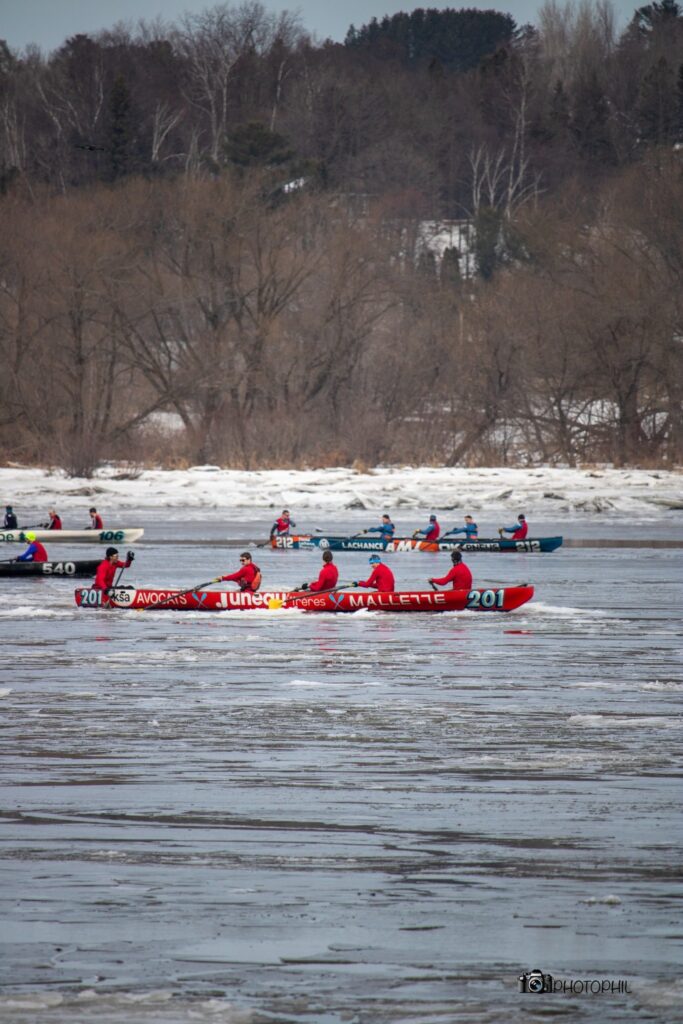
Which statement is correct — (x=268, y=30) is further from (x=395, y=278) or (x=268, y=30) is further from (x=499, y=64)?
(x=395, y=278)

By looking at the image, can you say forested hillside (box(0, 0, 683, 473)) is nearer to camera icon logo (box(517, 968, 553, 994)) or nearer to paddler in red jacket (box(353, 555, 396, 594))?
paddler in red jacket (box(353, 555, 396, 594))

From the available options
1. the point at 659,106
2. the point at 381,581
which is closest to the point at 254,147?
the point at 659,106

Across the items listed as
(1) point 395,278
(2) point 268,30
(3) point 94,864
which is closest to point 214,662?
(3) point 94,864

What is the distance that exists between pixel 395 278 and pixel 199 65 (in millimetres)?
37845

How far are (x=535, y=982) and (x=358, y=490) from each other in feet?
148

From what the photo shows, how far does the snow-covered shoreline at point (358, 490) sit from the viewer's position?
2002 inches

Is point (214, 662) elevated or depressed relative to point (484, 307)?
depressed

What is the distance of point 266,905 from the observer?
9.96 meters

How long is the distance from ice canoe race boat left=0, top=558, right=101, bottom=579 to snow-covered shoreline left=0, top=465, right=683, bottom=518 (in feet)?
52.6

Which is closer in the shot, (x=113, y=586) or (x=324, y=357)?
(x=113, y=586)

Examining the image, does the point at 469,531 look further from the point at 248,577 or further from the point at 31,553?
the point at 248,577

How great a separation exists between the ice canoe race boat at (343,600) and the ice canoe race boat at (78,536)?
12697mm

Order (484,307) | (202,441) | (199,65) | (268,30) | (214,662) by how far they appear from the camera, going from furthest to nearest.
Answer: (268,30) → (199,65) → (484,307) → (202,441) → (214,662)

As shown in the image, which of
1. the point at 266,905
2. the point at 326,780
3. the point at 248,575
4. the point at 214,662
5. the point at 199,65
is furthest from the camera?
the point at 199,65
